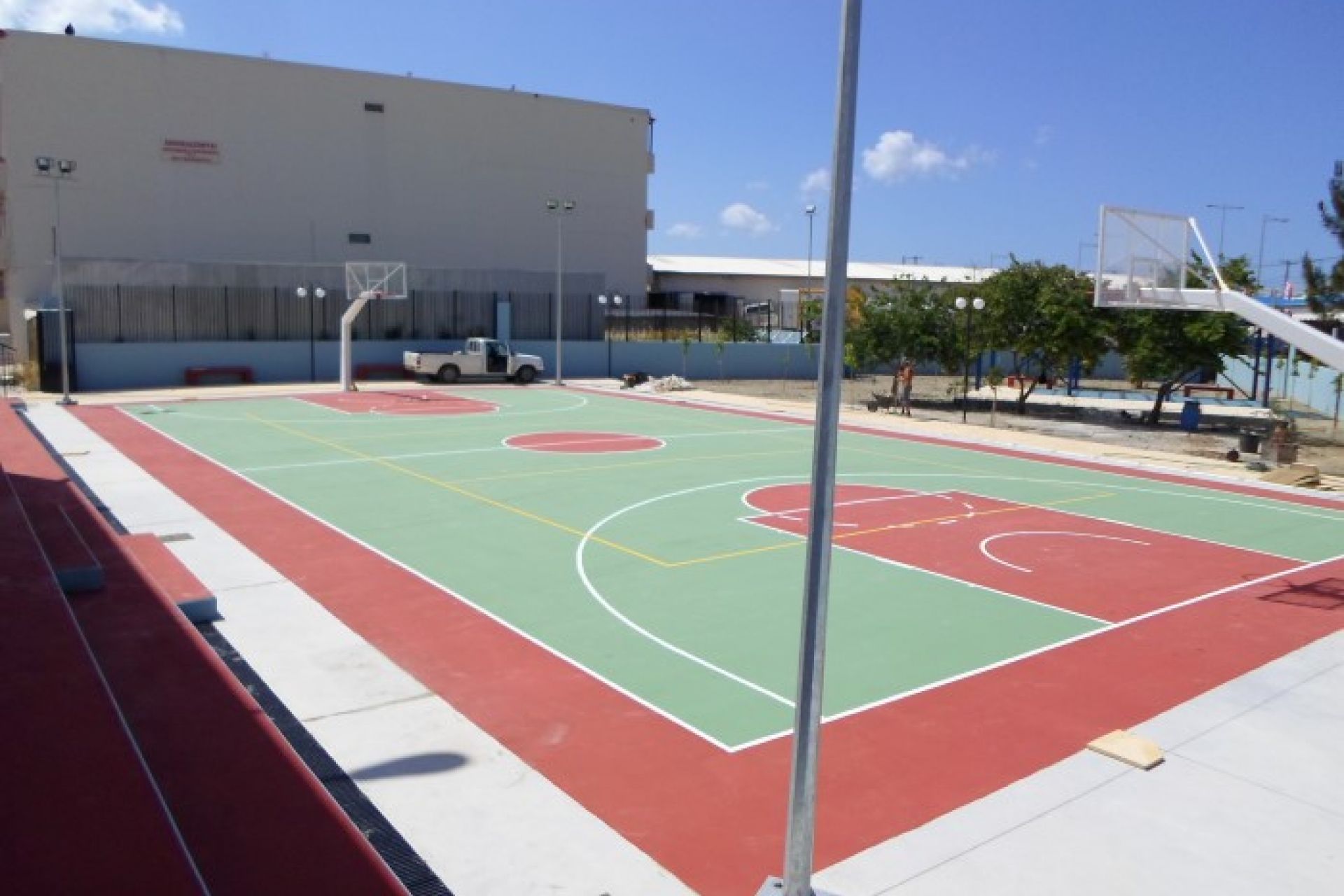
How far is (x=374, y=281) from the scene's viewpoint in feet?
138

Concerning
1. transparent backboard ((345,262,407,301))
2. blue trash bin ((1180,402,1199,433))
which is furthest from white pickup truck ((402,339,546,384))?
blue trash bin ((1180,402,1199,433))

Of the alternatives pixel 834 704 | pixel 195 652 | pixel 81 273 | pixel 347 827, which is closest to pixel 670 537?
pixel 834 704

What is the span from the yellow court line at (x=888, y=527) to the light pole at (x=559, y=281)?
25.4 metres

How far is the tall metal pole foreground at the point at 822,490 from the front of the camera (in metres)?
5.16

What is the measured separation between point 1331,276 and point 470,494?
87.6 ft

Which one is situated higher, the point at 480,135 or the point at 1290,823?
the point at 480,135

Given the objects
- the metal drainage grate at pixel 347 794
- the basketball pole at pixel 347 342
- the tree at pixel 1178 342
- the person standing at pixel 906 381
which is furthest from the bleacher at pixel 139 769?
the tree at pixel 1178 342

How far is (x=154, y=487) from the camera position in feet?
60.8

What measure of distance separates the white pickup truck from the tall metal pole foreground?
38.3m

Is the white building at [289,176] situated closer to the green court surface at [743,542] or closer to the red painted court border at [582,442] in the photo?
the green court surface at [743,542]

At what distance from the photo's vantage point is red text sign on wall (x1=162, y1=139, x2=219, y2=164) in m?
46.4

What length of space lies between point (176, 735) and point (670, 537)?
350 inches

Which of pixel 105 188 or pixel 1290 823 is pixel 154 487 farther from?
pixel 105 188

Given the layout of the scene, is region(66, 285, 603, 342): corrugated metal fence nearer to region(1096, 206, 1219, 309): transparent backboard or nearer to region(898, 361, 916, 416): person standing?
region(898, 361, 916, 416): person standing
